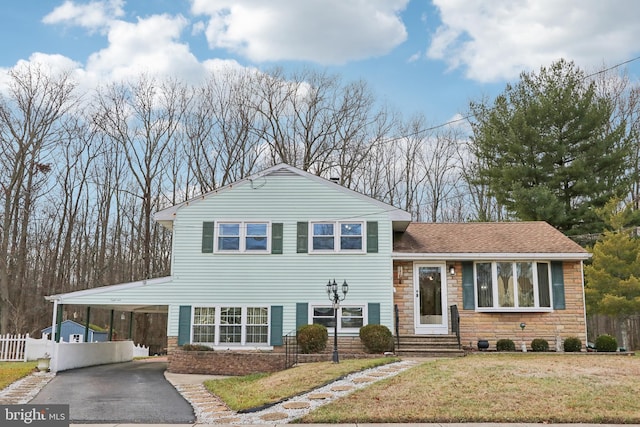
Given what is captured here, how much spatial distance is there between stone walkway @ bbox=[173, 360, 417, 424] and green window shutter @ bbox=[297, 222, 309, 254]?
652cm

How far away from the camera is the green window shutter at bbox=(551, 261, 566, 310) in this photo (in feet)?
62.0

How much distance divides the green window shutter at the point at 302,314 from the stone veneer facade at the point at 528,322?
3056 mm

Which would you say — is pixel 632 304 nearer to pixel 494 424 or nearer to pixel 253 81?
pixel 494 424

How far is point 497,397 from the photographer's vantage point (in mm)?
10320

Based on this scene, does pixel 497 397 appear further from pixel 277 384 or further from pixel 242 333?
pixel 242 333

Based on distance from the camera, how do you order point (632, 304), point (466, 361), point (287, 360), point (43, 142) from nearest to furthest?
point (466, 361) < point (287, 360) < point (632, 304) < point (43, 142)

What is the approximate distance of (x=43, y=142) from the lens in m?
31.5

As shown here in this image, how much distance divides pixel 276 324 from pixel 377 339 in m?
3.41

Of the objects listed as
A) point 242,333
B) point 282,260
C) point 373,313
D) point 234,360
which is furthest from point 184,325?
point 373,313

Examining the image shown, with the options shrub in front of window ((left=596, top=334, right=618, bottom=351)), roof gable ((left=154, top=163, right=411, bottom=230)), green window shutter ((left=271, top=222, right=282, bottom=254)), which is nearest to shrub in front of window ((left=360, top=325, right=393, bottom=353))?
roof gable ((left=154, top=163, right=411, bottom=230))

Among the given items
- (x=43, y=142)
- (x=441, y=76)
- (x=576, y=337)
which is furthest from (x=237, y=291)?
(x=43, y=142)

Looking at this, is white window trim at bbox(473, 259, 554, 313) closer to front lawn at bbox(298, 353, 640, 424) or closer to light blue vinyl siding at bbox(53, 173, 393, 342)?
light blue vinyl siding at bbox(53, 173, 393, 342)

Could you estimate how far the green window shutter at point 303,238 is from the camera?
19.5 metres

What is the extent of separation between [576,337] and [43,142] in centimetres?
2749
